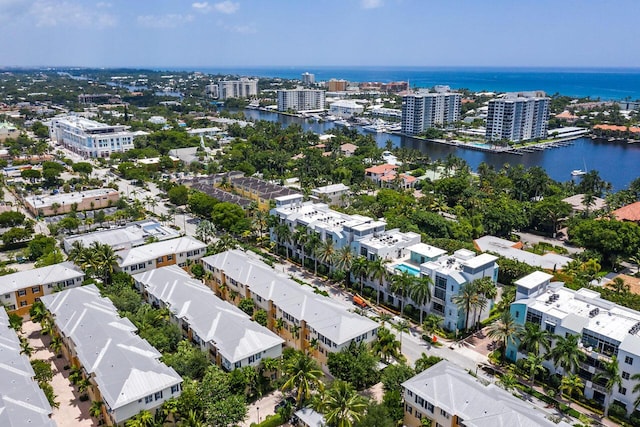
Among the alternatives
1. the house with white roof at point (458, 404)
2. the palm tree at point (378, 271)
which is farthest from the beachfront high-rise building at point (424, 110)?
the house with white roof at point (458, 404)

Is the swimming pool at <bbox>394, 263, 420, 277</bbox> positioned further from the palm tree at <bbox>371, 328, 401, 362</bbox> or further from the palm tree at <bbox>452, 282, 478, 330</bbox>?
the palm tree at <bbox>371, 328, 401, 362</bbox>

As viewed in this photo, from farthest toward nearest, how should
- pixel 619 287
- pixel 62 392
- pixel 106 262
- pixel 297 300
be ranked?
1. pixel 106 262
2. pixel 619 287
3. pixel 297 300
4. pixel 62 392

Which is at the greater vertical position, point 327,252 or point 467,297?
point 467,297

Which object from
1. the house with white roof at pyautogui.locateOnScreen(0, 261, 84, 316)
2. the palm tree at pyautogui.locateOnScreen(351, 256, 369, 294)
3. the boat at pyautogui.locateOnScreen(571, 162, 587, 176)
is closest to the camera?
the house with white roof at pyautogui.locateOnScreen(0, 261, 84, 316)

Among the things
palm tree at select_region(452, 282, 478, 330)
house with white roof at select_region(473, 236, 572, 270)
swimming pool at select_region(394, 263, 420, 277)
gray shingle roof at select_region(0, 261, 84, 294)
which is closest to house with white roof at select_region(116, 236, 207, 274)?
gray shingle roof at select_region(0, 261, 84, 294)

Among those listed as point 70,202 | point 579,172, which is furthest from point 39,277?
point 579,172

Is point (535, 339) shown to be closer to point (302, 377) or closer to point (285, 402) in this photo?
point (302, 377)

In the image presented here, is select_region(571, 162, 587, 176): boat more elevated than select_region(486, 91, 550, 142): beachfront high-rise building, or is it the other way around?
select_region(486, 91, 550, 142): beachfront high-rise building

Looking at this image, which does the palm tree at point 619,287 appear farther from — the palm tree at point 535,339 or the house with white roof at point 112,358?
the house with white roof at point 112,358
